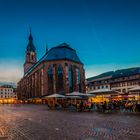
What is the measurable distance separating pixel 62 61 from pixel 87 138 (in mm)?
69817

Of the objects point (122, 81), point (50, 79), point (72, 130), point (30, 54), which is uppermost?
point (30, 54)

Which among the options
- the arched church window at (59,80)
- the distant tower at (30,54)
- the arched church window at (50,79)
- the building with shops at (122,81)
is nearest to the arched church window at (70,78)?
the arched church window at (59,80)

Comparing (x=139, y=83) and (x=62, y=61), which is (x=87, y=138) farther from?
(x=62, y=61)

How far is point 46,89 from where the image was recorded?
76.2 m

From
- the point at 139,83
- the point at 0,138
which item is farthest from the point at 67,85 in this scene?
the point at 0,138

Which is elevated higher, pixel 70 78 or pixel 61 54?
pixel 61 54

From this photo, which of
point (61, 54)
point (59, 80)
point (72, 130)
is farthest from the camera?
point (61, 54)

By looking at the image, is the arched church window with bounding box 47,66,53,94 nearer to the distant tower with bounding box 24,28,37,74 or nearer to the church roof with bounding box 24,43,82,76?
the church roof with bounding box 24,43,82,76

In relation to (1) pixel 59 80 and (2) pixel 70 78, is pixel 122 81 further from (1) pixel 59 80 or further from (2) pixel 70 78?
(1) pixel 59 80

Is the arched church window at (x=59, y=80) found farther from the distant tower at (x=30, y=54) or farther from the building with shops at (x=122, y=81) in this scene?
the distant tower at (x=30, y=54)

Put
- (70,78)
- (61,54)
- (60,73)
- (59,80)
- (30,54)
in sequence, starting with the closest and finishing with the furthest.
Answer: (59,80), (60,73), (70,78), (61,54), (30,54)

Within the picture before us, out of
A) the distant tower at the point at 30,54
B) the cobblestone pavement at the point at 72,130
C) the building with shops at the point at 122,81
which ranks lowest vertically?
the cobblestone pavement at the point at 72,130

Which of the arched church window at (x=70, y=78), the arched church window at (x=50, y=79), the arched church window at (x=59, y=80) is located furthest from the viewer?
the arched church window at (x=70, y=78)

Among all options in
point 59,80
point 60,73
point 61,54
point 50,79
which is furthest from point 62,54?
point 50,79
